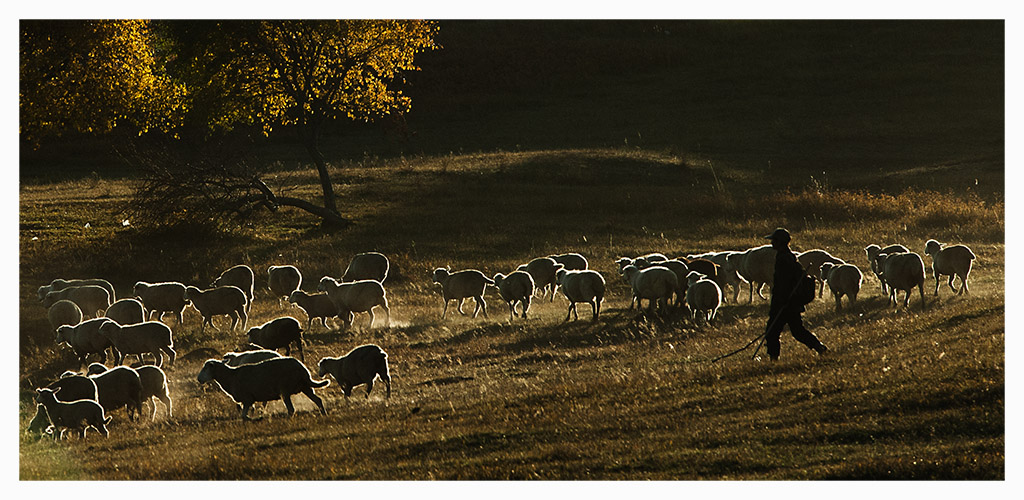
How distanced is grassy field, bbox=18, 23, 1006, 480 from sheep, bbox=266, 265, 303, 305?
46 centimetres

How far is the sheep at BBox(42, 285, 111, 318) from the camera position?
21734 millimetres

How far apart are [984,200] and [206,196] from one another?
91.1 feet

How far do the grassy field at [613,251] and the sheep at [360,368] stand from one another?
67 centimetres

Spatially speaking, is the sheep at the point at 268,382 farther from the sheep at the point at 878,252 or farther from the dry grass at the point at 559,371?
the sheep at the point at 878,252

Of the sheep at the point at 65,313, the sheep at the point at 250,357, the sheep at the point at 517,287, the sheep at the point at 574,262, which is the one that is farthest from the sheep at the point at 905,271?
the sheep at the point at 65,313

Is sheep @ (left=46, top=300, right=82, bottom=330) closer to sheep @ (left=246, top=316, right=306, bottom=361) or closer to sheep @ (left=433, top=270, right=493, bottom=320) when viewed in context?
sheep @ (left=246, top=316, right=306, bottom=361)

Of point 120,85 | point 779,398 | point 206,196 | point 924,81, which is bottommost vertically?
point 779,398

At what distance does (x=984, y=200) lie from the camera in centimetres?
3884

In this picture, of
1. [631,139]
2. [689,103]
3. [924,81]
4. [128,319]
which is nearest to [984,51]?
[924,81]

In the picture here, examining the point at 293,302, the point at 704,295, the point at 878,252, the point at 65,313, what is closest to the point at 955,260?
the point at 878,252

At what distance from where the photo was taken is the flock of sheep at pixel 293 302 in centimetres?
1412

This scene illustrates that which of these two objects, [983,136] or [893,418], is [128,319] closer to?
[893,418]

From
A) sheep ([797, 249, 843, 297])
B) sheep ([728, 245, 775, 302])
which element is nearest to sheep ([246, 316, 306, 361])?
sheep ([728, 245, 775, 302])

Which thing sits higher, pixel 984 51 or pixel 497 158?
pixel 984 51
